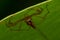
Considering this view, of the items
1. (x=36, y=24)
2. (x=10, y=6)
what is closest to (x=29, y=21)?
(x=36, y=24)

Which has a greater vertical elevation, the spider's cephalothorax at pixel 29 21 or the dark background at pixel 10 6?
the dark background at pixel 10 6

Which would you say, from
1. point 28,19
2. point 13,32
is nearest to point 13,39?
point 13,32

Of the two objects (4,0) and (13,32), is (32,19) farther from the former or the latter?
(4,0)

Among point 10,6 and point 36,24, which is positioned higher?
point 10,6

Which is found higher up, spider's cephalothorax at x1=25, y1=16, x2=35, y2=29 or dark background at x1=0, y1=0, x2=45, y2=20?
dark background at x1=0, y1=0, x2=45, y2=20

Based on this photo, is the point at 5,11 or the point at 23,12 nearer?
the point at 23,12

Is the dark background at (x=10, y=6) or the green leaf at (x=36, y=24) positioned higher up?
the dark background at (x=10, y=6)

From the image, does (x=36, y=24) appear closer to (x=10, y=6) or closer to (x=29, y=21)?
(x=29, y=21)

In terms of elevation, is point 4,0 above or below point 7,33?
above
